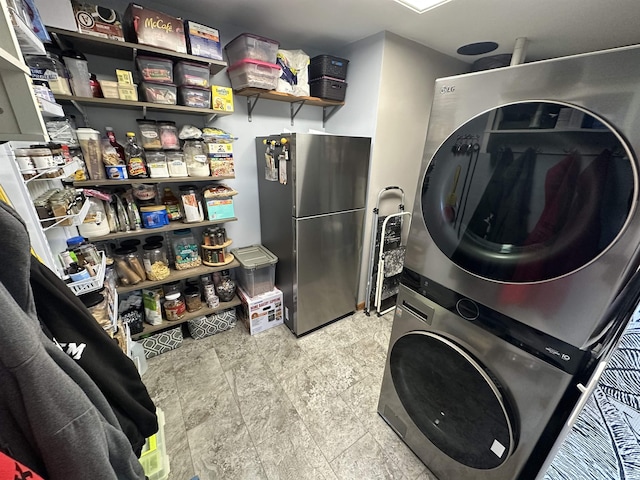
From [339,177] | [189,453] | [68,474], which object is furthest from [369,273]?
[68,474]

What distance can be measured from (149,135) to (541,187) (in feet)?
6.25

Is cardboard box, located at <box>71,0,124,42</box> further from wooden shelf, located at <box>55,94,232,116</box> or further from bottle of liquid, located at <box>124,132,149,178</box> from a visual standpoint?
bottle of liquid, located at <box>124,132,149,178</box>

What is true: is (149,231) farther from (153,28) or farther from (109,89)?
(153,28)

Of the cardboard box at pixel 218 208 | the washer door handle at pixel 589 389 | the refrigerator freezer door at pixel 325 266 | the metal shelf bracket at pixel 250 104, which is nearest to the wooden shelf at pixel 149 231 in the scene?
the cardboard box at pixel 218 208

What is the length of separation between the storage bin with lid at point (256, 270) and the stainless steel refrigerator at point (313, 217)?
0.22 feet

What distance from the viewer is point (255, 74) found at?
1.64m

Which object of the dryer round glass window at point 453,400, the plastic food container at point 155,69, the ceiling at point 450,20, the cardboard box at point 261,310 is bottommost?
the cardboard box at point 261,310

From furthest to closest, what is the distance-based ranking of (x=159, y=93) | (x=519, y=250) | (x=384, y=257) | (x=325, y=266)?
(x=384, y=257) → (x=325, y=266) → (x=159, y=93) → (x=519, y=250)

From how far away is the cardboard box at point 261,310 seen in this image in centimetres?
205

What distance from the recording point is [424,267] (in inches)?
38.7

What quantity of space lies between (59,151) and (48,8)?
2.02 ft

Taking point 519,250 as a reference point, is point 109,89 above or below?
above

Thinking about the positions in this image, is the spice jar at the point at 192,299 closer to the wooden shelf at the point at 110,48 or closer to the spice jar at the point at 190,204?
the spice jar at the point at 190,204

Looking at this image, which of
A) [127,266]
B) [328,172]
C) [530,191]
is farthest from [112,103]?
[530,191]
